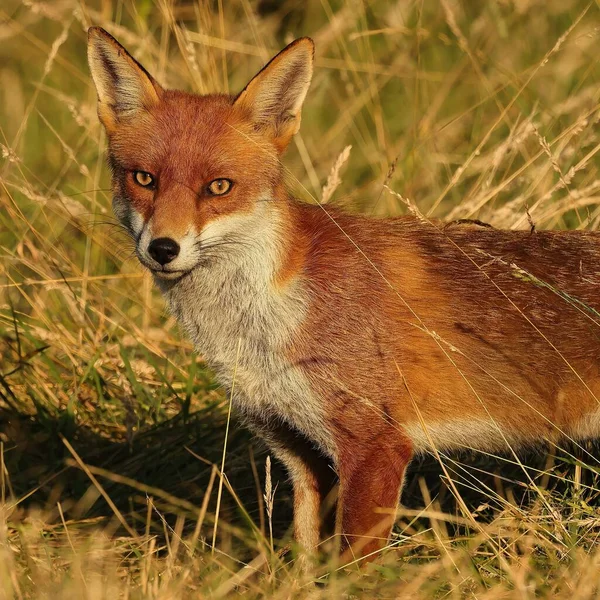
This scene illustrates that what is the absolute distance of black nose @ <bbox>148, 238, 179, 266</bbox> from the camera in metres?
3.74

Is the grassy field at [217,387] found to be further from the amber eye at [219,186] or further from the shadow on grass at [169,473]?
the amber eye at [219,186]

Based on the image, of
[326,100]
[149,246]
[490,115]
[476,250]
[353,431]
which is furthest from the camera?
[326,100]

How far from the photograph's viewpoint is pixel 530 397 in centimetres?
425

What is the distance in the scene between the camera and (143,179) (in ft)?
13.3

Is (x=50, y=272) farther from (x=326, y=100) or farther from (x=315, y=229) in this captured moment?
(x=326, y=100)

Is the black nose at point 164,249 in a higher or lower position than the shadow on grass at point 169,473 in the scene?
higher

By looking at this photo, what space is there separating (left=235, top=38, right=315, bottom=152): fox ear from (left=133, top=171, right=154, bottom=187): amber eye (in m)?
0.49

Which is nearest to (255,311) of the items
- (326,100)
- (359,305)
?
(359,305)

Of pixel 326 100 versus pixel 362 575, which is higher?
pixel 326 100

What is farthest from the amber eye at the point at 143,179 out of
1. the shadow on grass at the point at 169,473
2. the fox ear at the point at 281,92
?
the shadow on grass at the point at 169,473

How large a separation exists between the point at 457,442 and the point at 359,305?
74cm

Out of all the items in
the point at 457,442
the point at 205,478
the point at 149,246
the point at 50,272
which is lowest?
the point at 205,478

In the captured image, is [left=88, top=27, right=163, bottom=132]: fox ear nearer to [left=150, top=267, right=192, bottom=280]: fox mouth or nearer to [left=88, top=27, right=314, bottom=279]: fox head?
[left=88, top=27, right=314, bottom=279]: fox head

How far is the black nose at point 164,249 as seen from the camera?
147 inches
